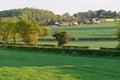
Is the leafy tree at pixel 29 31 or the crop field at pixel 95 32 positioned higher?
the leafy tree at pixel 29 31

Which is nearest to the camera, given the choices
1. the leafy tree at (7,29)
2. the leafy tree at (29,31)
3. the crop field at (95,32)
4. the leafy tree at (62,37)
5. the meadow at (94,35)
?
the leafy tree at (62,37)

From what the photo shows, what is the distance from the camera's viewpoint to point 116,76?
1809 cm

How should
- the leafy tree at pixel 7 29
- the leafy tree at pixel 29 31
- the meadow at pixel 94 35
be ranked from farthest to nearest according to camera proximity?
the leafy tree at pixel 7 29 → the leafy tree at pixel 29 31 → the meadow at pixel 94 35

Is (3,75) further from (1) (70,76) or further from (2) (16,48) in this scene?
(2) (16,48)

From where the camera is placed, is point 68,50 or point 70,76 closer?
point 70,76

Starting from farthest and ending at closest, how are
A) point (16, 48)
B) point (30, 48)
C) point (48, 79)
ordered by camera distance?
point (16, 48), point (30, 48), point (48, 79)

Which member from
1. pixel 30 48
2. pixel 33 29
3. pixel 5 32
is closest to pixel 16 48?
pixel 30 48

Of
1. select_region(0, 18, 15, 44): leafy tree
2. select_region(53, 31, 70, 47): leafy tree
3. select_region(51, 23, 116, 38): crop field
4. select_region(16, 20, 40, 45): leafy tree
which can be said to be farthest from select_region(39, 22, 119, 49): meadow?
select_region(0, 18, 15, 44): leafy tree

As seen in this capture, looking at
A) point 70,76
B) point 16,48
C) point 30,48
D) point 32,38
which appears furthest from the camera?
point 32,38

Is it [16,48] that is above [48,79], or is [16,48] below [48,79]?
below

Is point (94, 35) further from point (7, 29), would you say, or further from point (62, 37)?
point (62, 37)

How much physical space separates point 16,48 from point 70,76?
47.3m

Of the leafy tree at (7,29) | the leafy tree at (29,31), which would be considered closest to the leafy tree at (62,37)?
the leafy tree at (29,31)

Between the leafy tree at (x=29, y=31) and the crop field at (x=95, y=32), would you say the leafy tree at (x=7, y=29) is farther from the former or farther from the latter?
the crop field at (x=95, y=32)
